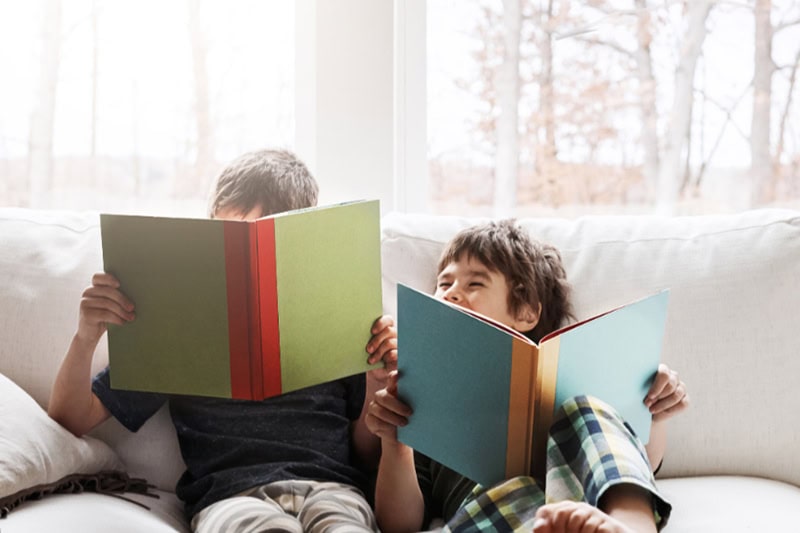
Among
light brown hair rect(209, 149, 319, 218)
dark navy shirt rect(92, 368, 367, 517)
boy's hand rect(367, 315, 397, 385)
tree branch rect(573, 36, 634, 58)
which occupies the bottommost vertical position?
dark navy shirt rect(92, 368, 367, 517)

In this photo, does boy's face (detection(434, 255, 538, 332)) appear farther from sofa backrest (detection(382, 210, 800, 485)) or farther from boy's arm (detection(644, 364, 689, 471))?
boy's arm (detection(644, 364, 689, 471))

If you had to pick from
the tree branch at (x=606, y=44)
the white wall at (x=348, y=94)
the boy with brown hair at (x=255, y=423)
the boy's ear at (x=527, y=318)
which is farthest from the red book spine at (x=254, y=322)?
the tree branch at (x=606, y=44)

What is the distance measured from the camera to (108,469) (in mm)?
1579

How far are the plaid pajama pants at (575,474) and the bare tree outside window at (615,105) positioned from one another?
1314mm

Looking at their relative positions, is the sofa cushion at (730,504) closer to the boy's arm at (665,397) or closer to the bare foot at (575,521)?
the boy's arm at (665,397)

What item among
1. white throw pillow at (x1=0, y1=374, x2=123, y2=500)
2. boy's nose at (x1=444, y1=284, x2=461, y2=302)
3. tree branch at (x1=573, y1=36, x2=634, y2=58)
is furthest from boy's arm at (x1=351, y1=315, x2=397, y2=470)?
tree branch at (x1=573, y1=36, x2=634, y2=58)

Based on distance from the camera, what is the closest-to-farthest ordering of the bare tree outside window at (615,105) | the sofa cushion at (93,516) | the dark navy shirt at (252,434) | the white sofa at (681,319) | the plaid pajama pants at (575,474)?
1. the plaid pajama pants at (575,474)
2. the sofa cushion at (93,516)
3. the dark navy shirt at (252,434)
4. the white sofa at (681,319)
5. the bare tree outside window at (615,105)

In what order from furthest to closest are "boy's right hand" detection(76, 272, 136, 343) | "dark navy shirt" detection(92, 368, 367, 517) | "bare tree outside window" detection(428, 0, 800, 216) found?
"bare tree outside window" detection(428, 0, 800, 216) → "dark navy shirt" detection(92, 368, 367, 517) → "boy's right hand" detection(76, 272, 136, 343)

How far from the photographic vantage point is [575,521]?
3.47 feet

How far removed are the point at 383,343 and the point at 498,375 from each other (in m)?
0.29

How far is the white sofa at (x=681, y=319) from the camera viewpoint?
5.34 feet

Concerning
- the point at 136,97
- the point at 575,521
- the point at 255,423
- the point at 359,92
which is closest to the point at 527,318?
the point at 255,423

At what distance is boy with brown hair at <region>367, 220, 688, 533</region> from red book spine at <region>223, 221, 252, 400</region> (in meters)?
0.19

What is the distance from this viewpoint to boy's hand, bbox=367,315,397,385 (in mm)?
1503
